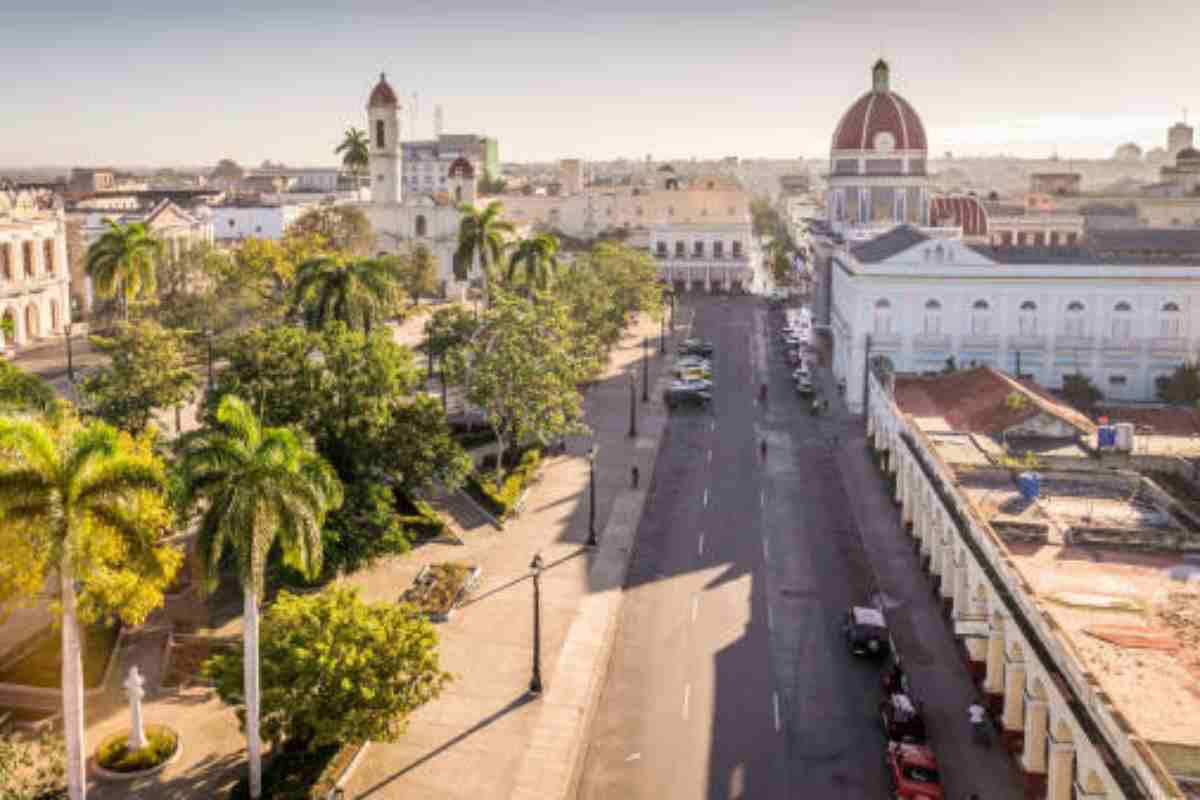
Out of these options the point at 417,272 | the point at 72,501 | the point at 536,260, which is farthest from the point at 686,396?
the point at 72,501

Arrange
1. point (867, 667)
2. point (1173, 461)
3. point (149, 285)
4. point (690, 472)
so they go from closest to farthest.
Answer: point (867, 667) < point (1173, 461) < point (690, 472) < point (149, 285)

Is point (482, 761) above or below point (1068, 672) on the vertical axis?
below

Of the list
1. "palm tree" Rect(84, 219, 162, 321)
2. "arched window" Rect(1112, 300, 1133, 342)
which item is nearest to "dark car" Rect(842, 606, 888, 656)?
"arched window" Rect(1112, 300, 1133, 342)

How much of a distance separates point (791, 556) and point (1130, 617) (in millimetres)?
18925

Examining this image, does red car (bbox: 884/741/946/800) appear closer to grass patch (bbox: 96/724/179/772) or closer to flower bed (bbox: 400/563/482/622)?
flower bed (bbox: 400/563/482/622)

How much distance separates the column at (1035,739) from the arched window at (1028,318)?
48116mm

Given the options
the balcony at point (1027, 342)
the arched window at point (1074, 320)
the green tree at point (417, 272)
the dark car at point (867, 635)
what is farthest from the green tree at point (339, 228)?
the dark car at point (867, 635)

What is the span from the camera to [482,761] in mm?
Answer: 30125

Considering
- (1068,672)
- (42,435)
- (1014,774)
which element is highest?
(42,435)

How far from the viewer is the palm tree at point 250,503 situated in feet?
83.4

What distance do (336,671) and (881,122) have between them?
8512 cm

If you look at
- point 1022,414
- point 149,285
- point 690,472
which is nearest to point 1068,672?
point 1022,414

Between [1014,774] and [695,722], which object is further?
[695,722]

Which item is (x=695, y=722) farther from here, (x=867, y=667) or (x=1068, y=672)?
(x=1068, y=672)
